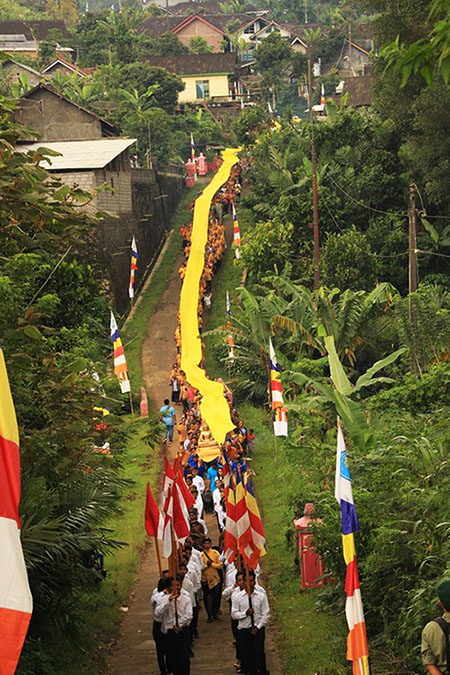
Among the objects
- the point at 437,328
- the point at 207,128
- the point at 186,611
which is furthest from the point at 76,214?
the point at 207,128

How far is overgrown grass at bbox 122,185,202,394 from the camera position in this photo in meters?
35.8

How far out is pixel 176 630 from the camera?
13.8 metres

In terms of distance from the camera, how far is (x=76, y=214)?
14.4m

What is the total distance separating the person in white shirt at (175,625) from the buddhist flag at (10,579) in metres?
6.91

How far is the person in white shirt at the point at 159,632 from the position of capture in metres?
14.0

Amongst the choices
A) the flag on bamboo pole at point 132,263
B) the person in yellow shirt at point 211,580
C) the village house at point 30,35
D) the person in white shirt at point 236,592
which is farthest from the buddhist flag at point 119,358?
the village house at point 30,35

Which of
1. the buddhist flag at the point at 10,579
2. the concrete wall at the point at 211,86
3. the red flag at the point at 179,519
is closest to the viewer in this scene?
the buddhist flag at the point at 10,579

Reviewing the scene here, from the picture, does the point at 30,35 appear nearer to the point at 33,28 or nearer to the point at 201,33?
the point at 33,28

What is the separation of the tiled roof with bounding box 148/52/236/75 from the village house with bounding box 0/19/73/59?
645 cm

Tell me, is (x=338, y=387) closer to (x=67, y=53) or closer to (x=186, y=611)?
(x=186, y=611)

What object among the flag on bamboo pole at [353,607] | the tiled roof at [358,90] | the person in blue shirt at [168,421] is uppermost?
the tiled roof at [358,90]

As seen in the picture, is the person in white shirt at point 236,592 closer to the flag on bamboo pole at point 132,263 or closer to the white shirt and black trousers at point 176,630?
the white shirt and black trousers at point 176,630

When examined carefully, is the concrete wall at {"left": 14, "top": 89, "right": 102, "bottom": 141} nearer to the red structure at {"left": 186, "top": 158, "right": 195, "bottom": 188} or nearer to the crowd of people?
the red structure at {"left": 186, "top": 158, "right": 195, "bottom": 188}

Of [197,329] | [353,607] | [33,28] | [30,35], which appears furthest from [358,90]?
[353,607]
